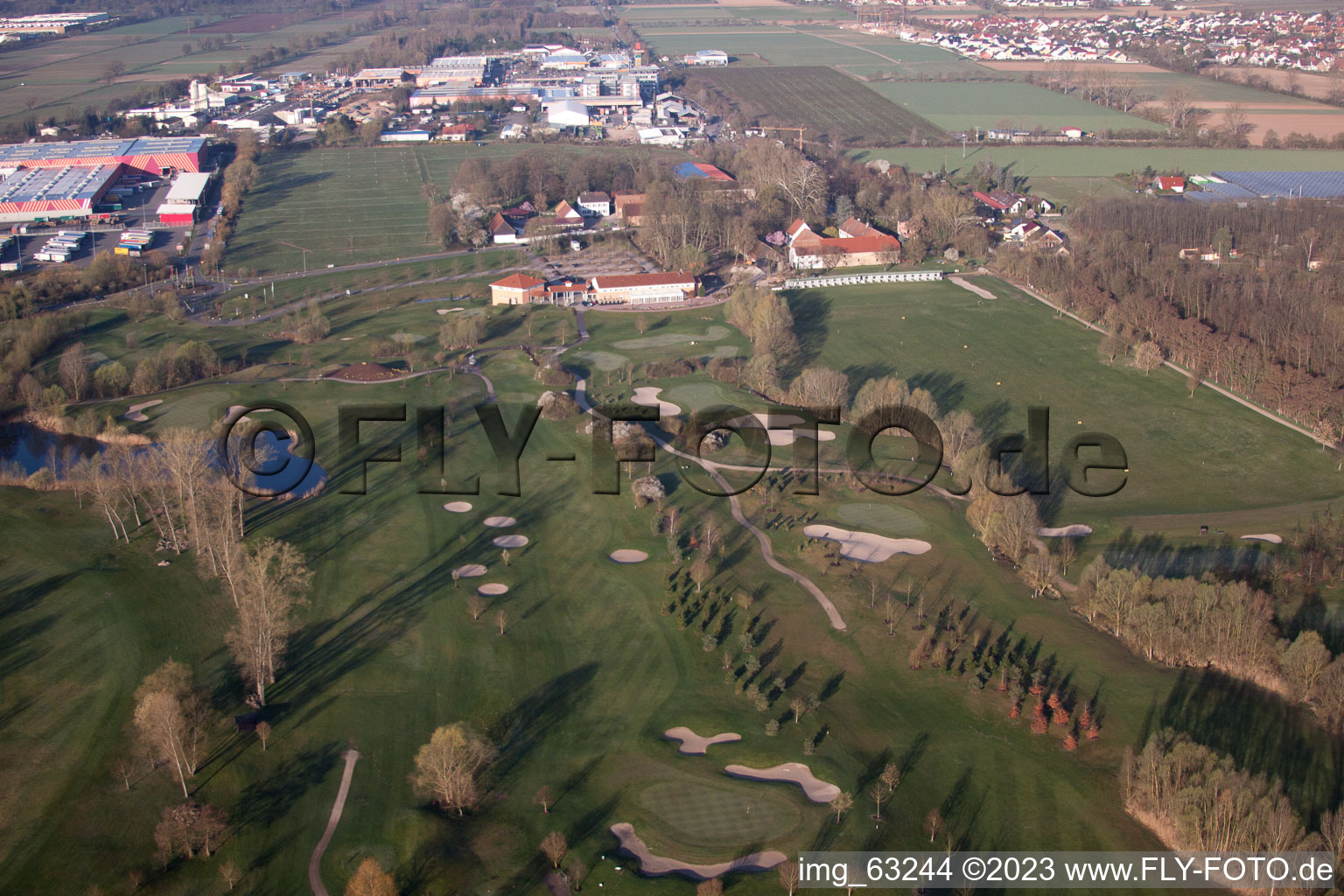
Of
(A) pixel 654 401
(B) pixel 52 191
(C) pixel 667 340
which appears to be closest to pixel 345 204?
(B) pixel 52 191

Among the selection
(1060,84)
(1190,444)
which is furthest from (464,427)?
(1060,84)

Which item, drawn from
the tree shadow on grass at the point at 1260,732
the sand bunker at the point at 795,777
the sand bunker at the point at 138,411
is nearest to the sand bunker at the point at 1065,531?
the tree shadow on grass at the point at 1260,732

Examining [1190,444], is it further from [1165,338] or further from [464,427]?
[464,427]

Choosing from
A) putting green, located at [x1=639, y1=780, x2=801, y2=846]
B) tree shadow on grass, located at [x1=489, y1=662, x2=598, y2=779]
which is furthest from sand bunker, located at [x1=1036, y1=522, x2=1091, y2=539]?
tree shadow on grass, located at [x1=489, y1=662, x2=598, y2=779]

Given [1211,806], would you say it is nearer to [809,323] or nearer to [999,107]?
[809,323]

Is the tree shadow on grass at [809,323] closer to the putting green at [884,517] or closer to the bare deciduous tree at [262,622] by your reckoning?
the putting green at [884,517]
